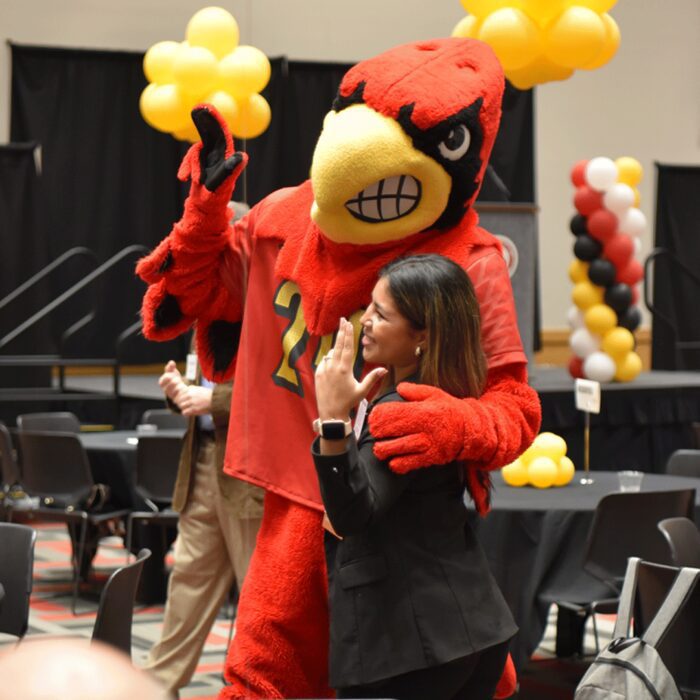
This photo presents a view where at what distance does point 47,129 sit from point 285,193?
9337 mm

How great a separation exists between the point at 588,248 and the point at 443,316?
6889mm

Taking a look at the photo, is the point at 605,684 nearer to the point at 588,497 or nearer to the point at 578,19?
the point at 588,497

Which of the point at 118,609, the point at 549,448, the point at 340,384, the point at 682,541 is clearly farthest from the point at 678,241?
the point at 340,384

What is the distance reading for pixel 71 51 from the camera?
11.4 metres

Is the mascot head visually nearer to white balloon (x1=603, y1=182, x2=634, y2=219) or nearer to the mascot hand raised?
the mascot hand raised

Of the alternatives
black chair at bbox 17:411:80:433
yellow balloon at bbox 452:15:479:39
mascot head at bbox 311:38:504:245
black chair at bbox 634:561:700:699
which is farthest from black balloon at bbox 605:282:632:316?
mascot head at bbox 311:38:504:245

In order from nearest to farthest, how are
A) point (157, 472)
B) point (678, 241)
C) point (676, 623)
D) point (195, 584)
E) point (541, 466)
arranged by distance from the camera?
point (676, 623)
point (195, 584)
point (541, 466)
point (157, 472)
point (678, 241)

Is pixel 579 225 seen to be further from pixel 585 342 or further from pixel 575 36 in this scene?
pixel 575 36

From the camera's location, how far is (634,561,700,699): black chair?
3.14m

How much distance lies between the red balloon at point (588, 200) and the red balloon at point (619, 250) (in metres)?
0.25

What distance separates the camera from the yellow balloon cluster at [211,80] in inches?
273

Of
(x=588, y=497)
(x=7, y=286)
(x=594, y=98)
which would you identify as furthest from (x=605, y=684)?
(x=594, y=98)

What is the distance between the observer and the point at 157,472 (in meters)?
5.78

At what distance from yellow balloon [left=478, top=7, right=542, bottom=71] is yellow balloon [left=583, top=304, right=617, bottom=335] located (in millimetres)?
2703
